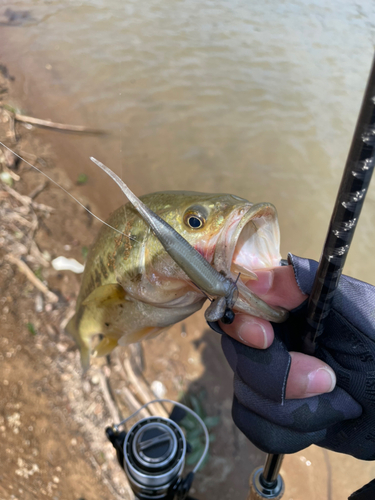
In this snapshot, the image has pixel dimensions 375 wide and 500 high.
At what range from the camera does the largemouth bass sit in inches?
53.8

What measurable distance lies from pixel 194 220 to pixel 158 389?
2.23m

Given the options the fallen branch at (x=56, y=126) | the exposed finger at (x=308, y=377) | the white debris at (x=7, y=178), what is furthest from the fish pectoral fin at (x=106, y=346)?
the fallen branch at (x=56, y=126)

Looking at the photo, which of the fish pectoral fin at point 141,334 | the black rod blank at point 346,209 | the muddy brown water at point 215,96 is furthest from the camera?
the muddy brown water at point 215,96

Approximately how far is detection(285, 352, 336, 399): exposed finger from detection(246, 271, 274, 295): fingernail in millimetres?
299

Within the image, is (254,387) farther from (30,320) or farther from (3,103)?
(3,103)

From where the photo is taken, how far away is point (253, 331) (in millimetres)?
1261

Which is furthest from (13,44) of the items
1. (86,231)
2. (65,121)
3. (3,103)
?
(86,231)

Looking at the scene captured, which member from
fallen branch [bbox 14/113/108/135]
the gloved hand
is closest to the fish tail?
the gloved hand

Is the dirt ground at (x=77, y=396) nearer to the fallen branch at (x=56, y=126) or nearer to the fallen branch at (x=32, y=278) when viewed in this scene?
the fallen branch at (x=32, y=278)

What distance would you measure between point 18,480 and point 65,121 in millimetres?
5533

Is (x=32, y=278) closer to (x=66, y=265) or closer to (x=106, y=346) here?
(x=66, y=265)

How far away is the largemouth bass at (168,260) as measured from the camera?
137 cm

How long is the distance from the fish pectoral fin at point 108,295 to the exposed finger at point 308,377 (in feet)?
3.13

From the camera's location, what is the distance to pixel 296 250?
182 inches
